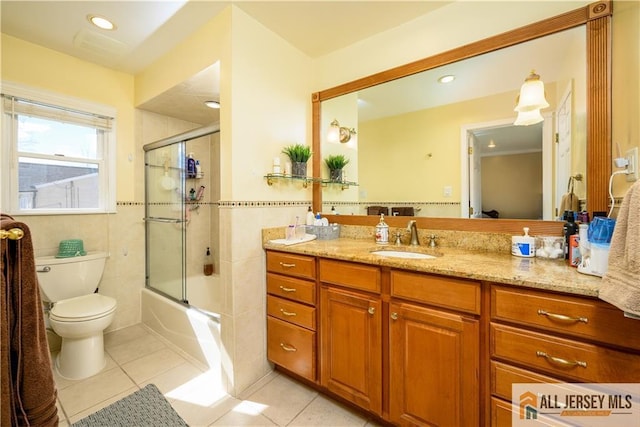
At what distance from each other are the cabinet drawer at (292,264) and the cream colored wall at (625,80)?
147 cm

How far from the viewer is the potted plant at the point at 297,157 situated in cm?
197

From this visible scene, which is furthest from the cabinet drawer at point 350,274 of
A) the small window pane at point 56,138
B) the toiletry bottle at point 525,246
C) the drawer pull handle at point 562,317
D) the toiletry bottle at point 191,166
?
the small window pane at point 56,138

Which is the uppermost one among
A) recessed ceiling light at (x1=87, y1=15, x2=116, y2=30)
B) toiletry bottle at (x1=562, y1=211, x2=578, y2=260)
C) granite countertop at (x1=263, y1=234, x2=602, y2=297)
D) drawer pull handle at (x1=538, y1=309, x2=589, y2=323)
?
recessed ceiling light at (x1=87, y1=15, x2=116, y2=30)

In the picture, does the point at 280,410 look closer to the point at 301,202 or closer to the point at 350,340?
the point at 350,340

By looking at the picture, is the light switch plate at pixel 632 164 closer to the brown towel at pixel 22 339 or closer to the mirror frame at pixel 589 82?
the mirror frame at pixel 589 82

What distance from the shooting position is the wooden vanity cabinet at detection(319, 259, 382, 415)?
1340 mm

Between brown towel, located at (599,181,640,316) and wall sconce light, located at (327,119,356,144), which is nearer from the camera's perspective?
brown towel, located at (599,181,640,316)

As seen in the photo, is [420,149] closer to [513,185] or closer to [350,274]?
[513,185]

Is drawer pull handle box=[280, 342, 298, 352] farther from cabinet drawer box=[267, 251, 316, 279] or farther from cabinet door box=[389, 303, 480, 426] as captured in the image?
cabinet door box=[389, 303, 480, 426]

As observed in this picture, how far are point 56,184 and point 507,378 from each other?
317 centimetres

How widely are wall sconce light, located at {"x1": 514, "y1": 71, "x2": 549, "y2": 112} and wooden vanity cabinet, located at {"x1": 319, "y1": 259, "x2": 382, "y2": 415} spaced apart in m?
1.20

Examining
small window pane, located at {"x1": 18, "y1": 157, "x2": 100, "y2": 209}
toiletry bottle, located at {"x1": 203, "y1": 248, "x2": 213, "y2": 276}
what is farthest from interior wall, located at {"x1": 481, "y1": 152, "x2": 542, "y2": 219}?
small window pane, located at {"x1": 18, "y1": 157, "x2": 100, "y2": 209}

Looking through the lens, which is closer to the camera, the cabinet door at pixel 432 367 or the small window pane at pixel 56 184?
the cabinet door at pixel 432 367

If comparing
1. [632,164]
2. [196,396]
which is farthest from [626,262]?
[196,396]
